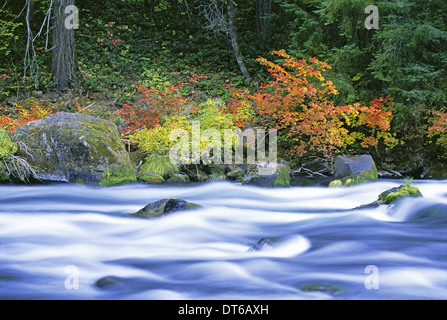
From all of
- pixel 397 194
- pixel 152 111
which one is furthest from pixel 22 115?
pixel 397 194

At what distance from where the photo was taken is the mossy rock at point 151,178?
33.4 ft

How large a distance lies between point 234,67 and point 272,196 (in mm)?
7604

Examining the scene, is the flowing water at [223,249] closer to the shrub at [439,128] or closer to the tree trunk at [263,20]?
the shrub at [439,128]

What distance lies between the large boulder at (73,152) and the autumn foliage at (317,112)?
3.41 metres

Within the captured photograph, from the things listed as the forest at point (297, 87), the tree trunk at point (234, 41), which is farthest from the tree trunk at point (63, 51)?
the tree trunk at point (234, 41)

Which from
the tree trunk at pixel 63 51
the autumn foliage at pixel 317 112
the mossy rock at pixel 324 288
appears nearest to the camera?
the mossy rock at pixel 324 288

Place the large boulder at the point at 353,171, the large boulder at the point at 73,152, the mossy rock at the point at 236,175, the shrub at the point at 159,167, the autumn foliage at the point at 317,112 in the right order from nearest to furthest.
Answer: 1. the large boulder at the point at 73,152
2. the large boulder at the point at 353,171
3. the shrub at the point at 159,167
4. the mossy rock at the point at 236,175
5. the autumn foliage at the point at 317,112

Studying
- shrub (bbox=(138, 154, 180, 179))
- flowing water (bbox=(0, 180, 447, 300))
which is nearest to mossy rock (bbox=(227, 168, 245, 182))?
shrub (bbox=(138, 154, 180, 179))

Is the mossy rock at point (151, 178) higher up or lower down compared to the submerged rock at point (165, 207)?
lower down

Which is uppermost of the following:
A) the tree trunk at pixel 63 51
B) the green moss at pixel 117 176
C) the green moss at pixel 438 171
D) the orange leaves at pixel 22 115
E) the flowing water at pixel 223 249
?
the tree trunk at pixel 63 51

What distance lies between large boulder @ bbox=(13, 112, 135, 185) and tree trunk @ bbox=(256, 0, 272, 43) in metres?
8.48

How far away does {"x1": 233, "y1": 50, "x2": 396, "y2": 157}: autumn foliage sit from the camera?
432 inches

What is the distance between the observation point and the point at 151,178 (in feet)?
33.5

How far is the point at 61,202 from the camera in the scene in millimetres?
8430
